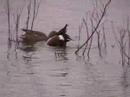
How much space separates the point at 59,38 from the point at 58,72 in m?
3.26

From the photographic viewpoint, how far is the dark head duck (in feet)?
38.9

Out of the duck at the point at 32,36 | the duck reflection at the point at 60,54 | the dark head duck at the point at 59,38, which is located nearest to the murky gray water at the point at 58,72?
the duck reflection at the point at 60,54

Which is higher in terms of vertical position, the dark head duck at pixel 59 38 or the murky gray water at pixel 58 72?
the dark head duck at pixel 59 38

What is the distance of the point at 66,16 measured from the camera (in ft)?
48.8

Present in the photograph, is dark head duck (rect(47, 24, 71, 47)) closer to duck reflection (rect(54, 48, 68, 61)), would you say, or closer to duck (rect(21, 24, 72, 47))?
duck (rect(21, 24, 72, 47))


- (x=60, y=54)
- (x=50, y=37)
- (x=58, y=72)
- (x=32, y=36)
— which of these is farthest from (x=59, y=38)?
(x=58, y=72)

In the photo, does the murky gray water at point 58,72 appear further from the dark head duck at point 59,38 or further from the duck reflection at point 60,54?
the dark head duck at point 59,38

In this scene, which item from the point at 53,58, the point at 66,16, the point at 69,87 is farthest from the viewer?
the point at 66,16

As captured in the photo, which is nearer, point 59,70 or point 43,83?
point 43,83

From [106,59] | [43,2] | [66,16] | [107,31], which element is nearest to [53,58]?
[106,59]

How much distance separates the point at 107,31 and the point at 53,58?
307 cm

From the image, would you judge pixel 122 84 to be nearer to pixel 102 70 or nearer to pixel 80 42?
pixel 102 70

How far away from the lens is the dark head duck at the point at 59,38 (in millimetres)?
11859

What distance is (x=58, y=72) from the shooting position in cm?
887
